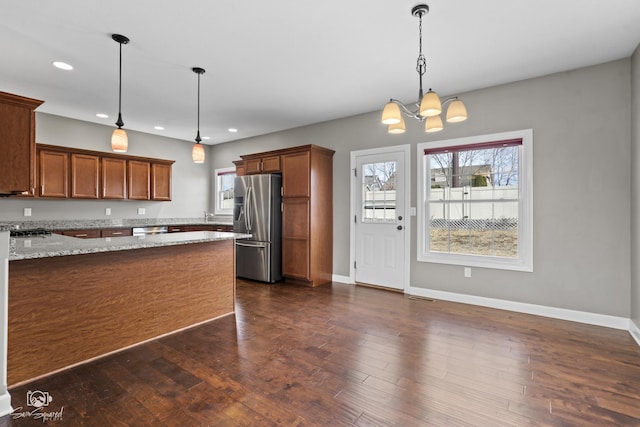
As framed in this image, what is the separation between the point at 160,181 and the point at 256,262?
262 centimetres

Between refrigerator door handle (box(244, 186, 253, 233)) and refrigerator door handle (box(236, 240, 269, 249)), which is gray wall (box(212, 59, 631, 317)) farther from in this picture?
refrigerator door handle (box(244, 186, 253, 233))

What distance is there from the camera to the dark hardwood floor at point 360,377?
175 centimetres

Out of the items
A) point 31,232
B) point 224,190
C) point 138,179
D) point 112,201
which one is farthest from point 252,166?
point 31,232

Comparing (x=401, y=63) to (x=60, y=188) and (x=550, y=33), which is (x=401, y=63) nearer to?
(x=550, y=33)

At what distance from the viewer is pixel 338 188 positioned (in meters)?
5.10

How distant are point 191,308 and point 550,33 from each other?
4087 millimetres

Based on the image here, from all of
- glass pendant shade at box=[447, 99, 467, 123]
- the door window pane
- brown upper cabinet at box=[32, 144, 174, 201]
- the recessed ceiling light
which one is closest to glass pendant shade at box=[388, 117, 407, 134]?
glass pendant shade at box=[447, 99, 467, 123]

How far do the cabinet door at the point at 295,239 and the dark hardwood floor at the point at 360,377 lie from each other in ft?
4.99

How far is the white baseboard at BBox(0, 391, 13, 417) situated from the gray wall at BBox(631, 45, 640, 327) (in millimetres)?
4704

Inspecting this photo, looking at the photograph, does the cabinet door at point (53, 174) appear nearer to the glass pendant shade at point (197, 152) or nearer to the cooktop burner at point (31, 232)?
the cooktop burner at point (31, 232)

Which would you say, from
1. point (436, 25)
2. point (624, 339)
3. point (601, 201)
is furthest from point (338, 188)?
point (624, 339)

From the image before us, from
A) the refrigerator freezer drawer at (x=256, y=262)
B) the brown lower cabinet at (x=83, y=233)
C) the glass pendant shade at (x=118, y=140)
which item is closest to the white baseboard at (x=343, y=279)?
the refrigerator freezer drawer at (x=256, y=262)

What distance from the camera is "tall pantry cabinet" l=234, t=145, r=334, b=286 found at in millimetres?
4719

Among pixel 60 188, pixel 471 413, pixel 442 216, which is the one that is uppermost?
pixel 60 188
